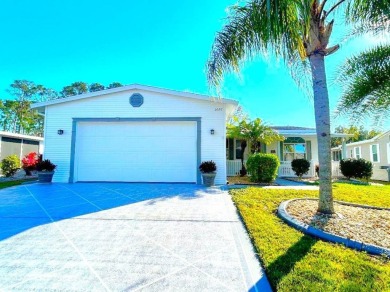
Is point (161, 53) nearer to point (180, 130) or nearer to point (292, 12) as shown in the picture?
point (180, 130)

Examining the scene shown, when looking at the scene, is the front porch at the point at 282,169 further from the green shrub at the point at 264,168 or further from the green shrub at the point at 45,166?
the green shrub at the point at 45,166

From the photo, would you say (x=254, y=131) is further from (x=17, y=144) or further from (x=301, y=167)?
(x=17, y=144)

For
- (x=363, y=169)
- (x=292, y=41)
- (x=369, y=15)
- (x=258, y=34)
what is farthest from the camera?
(x=363, y=169)

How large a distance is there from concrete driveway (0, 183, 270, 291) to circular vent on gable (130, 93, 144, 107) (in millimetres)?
5792

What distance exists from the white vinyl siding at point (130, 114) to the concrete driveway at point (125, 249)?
14.9 feet

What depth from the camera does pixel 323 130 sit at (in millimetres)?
4715

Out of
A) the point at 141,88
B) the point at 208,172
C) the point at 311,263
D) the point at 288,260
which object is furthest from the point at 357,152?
the point at 288,260

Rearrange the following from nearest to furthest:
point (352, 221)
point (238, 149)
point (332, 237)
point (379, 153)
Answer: point (332, 237)
point (352, 221)
point (238, 149)
point (379, 153)

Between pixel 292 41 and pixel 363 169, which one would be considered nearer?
pixel 292 41

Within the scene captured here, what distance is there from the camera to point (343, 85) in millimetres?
5734

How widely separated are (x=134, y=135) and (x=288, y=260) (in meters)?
8.81

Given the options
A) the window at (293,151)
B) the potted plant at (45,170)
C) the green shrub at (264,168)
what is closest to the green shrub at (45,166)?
the potted plant at (45,170)

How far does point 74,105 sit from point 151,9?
5.78 meters

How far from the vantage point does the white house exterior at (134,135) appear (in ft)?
32.8
